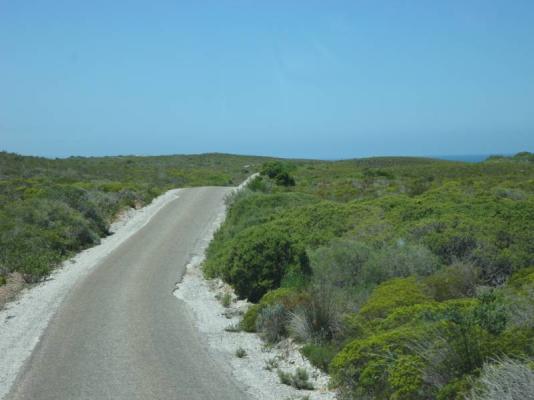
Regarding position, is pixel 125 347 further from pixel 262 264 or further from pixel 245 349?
pixel 262 264

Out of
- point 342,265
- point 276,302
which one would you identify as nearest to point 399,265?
point 342,265

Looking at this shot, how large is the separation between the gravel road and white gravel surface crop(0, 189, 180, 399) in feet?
0.66

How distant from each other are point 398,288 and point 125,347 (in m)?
4.76

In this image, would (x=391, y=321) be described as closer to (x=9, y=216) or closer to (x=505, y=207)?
(x=505, y=207)

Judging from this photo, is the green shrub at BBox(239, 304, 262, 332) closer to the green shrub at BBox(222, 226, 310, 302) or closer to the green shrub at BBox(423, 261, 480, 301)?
the green shrub at BBox(222, 226, 310, 302)

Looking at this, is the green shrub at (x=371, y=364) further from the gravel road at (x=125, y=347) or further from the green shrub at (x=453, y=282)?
the green shrub at (x=453, y=282)

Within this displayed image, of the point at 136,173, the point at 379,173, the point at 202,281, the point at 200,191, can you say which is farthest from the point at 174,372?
the point at 136,173

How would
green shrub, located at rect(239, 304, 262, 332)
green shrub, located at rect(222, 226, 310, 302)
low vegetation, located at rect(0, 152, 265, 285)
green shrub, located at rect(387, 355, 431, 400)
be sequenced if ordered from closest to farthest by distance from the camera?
green shrub, located at rect(387, 355, 431, 400) → green shrub, located at rect(239, 304, 262, 332) → green shrub, located at rect(222, 226, 310, 302) → low vegetation, located at rect(0, 152, 265, 285)

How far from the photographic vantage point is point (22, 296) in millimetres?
13953

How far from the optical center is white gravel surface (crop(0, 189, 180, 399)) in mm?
9156

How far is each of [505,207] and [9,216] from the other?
1731cm

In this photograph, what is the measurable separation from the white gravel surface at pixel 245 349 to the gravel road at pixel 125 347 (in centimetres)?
23

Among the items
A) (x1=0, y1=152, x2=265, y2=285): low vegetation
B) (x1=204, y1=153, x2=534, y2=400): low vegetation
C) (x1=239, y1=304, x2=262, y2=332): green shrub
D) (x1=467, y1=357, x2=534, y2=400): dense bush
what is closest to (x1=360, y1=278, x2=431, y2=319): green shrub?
(x1=204, y1=153, x2=534, y2=400): low vegetation

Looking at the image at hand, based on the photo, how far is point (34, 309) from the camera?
12523 mm
